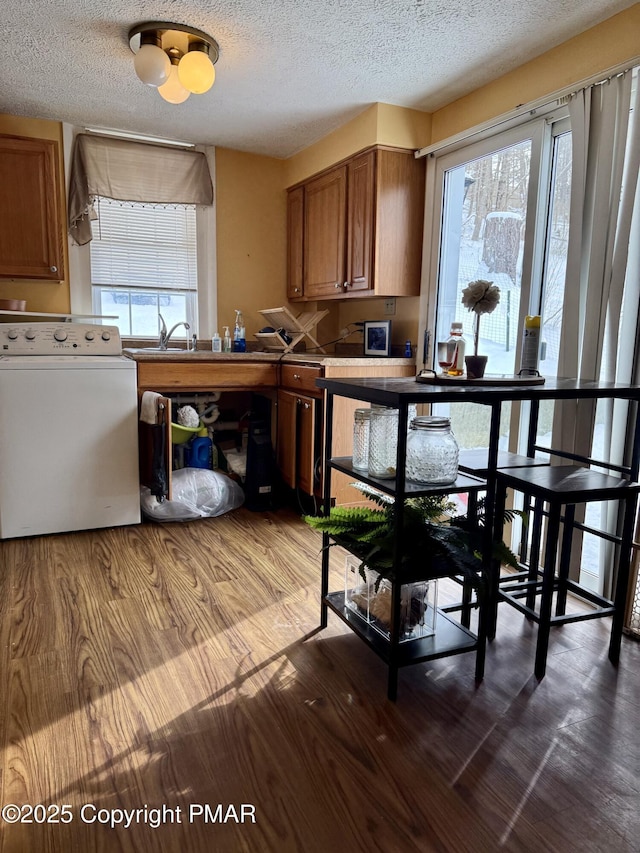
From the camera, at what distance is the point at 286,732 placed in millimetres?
1495

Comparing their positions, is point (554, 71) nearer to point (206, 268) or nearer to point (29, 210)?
point (206, 268)

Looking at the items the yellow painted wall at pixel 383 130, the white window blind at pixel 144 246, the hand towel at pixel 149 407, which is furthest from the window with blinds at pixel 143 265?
→ the yellow painted wall at pixel 383 130

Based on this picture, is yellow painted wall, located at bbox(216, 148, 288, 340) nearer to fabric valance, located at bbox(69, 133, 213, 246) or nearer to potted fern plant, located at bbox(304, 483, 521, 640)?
fabric valance, located at bbox(69, 133, 213, 246)

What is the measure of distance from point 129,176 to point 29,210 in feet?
2.23

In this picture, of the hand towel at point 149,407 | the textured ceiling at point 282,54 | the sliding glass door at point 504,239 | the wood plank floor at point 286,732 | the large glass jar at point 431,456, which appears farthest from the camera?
the hand towel at point 149,407

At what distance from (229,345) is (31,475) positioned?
1556mm

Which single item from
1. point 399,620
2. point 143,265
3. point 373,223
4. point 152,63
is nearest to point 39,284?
point 143,265

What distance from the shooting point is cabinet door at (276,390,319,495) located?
3131 mm

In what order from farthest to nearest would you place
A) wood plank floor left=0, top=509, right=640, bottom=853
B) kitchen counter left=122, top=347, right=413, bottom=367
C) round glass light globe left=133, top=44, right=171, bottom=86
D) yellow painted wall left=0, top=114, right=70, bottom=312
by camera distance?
yellow painted wall left=0, top=114, right=70, bottom=312 → kitchen counter left=122, top=347, right=413, bottom=367 → round glass light globe left=133, top=44, right=171, bottom=86 → wood plank floor left=0, top=509, right=640, bottom=853

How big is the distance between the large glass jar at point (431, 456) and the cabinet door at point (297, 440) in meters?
1.44

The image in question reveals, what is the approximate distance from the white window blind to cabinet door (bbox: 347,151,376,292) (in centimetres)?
122

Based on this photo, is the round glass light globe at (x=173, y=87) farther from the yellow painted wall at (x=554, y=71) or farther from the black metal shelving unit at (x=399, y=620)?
the black metal shelving unit at (x=399, y=620)

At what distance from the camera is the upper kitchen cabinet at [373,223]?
10.5ft

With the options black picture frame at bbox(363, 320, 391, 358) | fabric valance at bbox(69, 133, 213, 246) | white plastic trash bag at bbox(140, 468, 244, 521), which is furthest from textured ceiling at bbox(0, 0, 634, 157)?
white plastic trash bag at bbox(140, 468, 244, 521)
